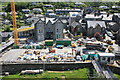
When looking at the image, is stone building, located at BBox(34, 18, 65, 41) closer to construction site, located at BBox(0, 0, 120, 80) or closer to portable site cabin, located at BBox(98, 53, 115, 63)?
construction site, located at BBox(0, 0, 120, 80)

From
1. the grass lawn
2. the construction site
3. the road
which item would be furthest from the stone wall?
the road

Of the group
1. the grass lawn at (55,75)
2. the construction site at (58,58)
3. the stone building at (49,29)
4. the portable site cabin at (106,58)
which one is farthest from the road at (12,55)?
the portable site cabin at (106,58)

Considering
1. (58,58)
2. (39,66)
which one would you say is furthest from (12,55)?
(58,58)

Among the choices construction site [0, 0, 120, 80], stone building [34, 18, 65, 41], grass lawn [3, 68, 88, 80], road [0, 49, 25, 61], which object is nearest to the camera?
grass lawn [3, 68, 88, 80]

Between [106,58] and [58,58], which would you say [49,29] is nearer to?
[58,58]

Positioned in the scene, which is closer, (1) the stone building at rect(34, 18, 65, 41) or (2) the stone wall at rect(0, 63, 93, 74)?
(2) the stone wall at rect(0, 63, 93, 74)

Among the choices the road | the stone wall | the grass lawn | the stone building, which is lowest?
the grass lawn

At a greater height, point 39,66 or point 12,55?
point 12,55

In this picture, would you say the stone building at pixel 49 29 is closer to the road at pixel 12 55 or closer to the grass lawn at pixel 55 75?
the road at pixel 12 55

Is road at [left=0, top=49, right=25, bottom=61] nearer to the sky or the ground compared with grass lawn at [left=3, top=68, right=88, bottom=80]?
nearer to the sky

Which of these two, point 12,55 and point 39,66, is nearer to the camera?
point 39,66

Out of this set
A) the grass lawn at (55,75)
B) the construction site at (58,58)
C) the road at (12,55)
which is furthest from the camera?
the road at (12,55)

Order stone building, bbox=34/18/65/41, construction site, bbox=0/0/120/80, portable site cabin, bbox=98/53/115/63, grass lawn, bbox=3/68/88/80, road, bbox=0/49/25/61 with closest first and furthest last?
grass lawn, bbox=3/68/88/80, construction site, bbox=0/0/120/80, portable site cabin, bbox=98/53/115/63, road, bbox=0/49/25/61, stone building, bbox=34/18/65/41
